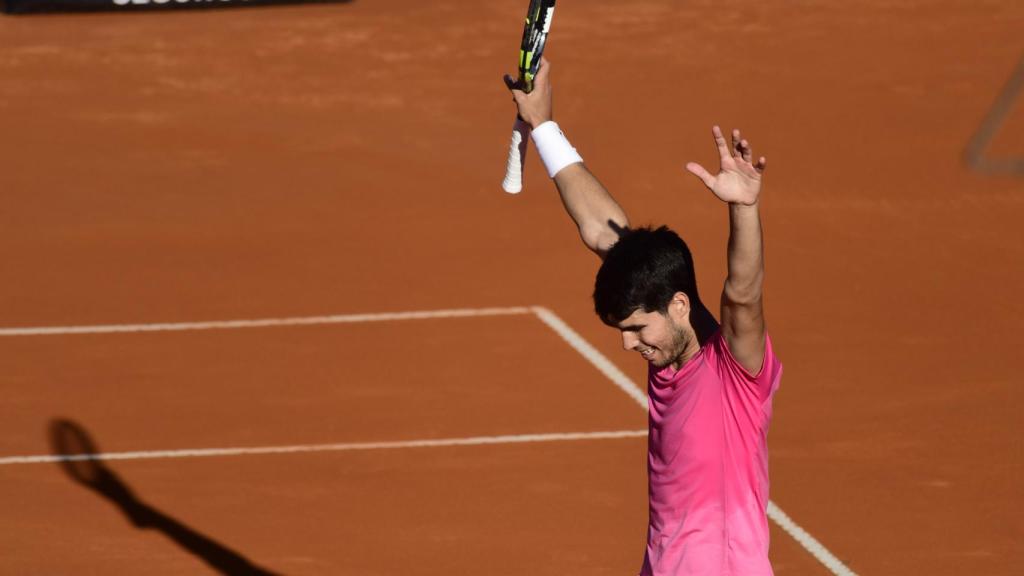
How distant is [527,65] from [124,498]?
5.15 m

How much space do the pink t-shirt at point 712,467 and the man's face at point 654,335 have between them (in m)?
0.08

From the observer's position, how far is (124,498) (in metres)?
10.3

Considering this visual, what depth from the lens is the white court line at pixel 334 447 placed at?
10.8 m

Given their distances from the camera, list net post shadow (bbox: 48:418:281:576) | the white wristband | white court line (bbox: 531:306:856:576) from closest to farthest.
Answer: the white wristband < white court line (bbox: 531:306:856:576) < net post shadow (bbox: 48:418:281:576)

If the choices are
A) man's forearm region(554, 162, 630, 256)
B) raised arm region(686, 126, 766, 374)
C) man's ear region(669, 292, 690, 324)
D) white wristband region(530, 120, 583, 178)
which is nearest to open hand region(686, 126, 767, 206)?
raised arm region(686, 126, 766, 374)

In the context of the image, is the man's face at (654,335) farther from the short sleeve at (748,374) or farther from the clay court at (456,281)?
the clay court at (456,281)

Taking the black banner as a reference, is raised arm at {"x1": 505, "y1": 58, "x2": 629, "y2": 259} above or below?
below

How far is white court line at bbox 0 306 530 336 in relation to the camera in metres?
13.1

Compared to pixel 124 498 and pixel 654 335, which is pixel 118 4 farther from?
pixel 654 335

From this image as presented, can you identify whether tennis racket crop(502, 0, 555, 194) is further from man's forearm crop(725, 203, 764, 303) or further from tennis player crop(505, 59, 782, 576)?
man's forearm crop(725, 203, 764, 303)

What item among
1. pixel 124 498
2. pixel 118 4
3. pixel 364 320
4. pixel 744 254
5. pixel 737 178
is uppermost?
pixel 118 4

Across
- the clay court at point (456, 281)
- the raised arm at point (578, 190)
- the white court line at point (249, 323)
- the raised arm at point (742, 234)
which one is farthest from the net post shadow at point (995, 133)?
the raised arm at point (742, 234)

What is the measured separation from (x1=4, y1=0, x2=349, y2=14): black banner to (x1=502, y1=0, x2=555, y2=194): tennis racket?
45.0ft

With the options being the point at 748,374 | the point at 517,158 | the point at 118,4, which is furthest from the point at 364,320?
the point at 748,374
